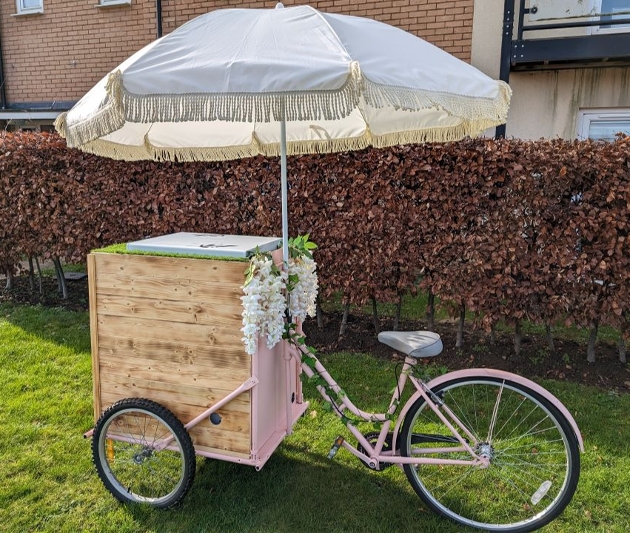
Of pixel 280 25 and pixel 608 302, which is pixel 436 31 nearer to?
pixel 608 302

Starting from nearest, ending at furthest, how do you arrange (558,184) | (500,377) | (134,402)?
(500,377), (134,402), (558,184)

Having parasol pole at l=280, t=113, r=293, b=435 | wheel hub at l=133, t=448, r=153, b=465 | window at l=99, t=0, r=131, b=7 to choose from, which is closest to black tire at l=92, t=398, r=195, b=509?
wheel hub at l=133, t=448, r=153, b=465

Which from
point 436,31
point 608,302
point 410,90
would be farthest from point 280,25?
point 436,31

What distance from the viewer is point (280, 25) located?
237cm

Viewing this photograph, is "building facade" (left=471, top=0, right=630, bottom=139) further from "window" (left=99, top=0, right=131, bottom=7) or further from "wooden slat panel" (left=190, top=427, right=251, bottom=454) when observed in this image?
"wooden slat panel" (left=190, top=427, right=251, bottom=454)

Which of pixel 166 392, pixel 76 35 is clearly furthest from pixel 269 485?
pixel 76 35

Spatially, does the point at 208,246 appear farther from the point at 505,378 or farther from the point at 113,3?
the point at 113,3

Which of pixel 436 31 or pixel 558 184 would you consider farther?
pixel 436 31

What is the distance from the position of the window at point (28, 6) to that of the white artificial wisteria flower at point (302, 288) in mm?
9951

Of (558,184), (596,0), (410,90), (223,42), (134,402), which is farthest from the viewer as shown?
(596,0)

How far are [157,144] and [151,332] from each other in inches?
61.6

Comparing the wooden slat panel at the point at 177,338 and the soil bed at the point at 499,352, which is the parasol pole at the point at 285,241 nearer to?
the wooden slat panel at the point at 177,338

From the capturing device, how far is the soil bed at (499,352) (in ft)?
15.0

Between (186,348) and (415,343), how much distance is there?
4.03ft
